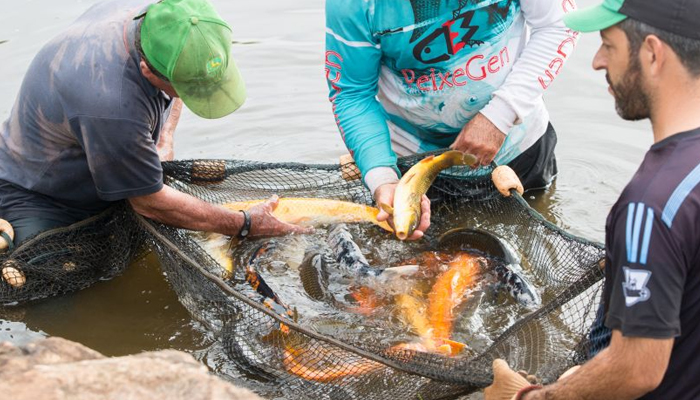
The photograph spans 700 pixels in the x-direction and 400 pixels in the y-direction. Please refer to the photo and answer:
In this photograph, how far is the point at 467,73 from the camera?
185 inches

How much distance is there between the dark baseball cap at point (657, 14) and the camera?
2.27 metres

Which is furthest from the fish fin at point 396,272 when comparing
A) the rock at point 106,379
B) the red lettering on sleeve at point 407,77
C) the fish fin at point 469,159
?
the rock at point 106,379

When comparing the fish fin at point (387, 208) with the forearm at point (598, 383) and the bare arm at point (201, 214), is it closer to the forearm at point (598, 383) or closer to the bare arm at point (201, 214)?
the bare arm at point (201, 214)

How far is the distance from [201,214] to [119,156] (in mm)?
689

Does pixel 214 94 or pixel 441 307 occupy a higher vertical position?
pixel 214 94

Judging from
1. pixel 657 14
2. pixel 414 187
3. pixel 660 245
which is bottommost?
pixel 414 187

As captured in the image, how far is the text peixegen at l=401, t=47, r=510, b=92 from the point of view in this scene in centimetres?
467

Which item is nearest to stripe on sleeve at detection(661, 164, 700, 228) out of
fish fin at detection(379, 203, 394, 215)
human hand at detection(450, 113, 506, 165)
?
fish fin at detection(379, 203, 394, 215)

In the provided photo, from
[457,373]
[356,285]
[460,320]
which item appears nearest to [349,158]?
[356,285]

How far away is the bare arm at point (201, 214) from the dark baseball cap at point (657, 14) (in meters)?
2.76

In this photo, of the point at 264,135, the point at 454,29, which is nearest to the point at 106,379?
the point at 454,29

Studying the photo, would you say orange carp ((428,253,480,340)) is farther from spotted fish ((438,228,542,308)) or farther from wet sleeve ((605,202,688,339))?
wet sleeve ((605,202,688,339))

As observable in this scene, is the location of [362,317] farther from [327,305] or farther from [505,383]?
[505,383]

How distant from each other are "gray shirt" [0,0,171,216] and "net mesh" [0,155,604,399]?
1.03 ft
